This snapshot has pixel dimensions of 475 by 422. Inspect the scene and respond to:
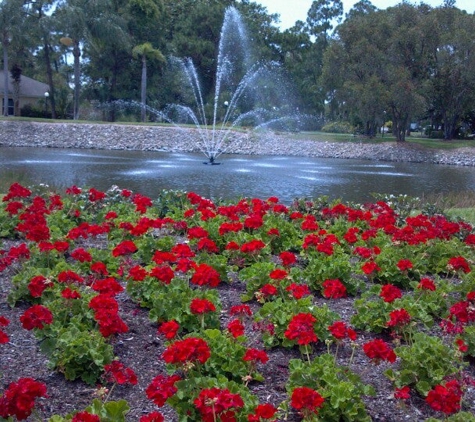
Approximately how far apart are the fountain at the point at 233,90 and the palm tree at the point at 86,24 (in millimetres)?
5942

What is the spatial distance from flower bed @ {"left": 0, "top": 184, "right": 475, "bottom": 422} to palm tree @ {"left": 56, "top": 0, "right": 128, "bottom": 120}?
38.7 meters

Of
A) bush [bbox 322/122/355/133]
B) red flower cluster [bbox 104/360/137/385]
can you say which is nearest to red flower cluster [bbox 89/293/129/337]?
red flower cluster [bbox 104/360/137/385]

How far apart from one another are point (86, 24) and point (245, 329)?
42.0 meters

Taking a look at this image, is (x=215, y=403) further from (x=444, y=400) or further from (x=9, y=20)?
(x=9, y=20)

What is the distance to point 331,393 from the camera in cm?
328

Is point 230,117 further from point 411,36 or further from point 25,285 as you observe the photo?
point 25,285

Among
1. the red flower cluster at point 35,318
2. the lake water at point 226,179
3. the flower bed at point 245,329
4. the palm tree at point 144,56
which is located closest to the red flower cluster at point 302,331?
the flower bed at point 245,329

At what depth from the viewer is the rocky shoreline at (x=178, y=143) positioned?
119 ft

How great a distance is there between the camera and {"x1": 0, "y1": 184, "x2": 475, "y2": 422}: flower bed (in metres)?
3.20

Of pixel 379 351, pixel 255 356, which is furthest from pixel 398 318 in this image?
pixel 255 356

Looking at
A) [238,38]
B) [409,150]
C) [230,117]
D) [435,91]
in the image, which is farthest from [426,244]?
[238,38]

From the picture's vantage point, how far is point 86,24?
141ft

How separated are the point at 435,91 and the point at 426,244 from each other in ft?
121

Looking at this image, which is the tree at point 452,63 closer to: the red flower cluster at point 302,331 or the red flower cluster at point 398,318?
the red flower cluster at point 398,318
